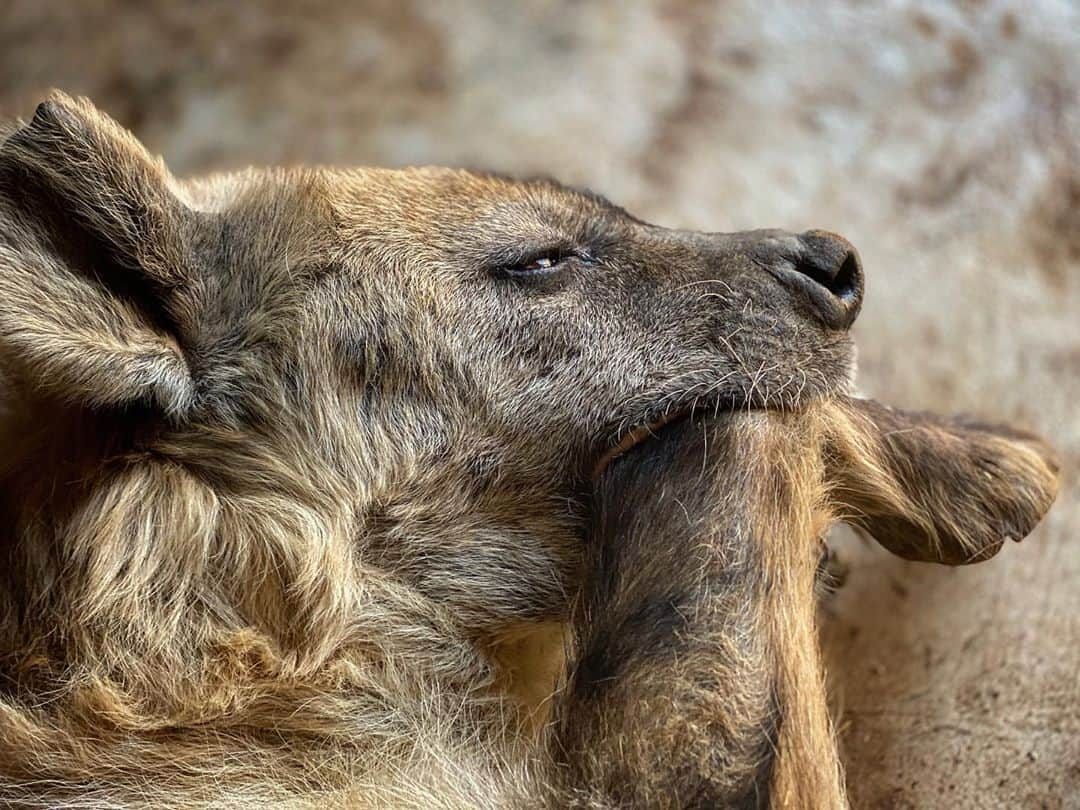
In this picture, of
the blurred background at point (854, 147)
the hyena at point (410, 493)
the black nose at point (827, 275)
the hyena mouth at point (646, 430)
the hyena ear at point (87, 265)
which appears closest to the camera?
the hyena at point (410, 493)

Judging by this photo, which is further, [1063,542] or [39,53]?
[39,53]

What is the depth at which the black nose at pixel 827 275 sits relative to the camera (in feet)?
6.52

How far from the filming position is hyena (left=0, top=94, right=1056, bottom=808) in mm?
1636

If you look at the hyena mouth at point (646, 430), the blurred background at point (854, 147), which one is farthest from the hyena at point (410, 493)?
the blurred background at point (854, 147)

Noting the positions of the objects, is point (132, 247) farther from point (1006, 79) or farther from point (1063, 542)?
point (1006, 79)

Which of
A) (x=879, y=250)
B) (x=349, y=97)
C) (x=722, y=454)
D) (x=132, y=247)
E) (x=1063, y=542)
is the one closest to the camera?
(x=722, y=454)

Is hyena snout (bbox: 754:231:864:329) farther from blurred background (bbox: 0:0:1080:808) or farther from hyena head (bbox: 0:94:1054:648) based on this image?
blurred background (bbox: 0:0:1080:808)

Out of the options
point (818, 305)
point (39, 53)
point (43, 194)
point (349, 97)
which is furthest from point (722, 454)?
point (39, 53)

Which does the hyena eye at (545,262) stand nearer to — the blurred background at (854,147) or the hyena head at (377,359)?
the hyena head at (377,359)

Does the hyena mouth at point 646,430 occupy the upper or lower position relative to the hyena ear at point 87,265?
lower

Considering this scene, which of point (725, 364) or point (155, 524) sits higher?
point (725, 364)

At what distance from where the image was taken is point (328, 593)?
182 cm

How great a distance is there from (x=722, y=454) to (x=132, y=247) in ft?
3.13

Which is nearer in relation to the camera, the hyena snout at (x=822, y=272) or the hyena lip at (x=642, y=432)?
the hyena lip at (x=642, y=432)
